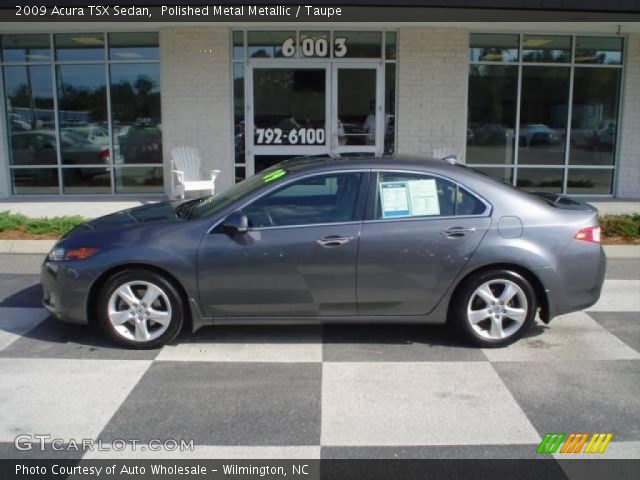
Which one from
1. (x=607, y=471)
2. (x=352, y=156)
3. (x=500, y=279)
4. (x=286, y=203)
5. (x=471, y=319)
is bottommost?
(x=607, y=471)

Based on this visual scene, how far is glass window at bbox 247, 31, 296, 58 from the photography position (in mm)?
12422

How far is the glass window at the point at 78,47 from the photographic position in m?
12.9

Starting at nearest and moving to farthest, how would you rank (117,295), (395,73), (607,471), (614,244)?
(607,471) → (117,295) → (614,244) → (395,73)

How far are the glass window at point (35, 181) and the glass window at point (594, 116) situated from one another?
10965 millimetres

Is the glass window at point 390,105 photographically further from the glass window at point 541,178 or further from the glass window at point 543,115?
the glass window at point 541,178

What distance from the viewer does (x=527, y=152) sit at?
44.2ft

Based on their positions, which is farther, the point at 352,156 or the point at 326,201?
the point at 352,156

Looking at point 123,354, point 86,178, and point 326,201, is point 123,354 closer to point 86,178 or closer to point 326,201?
point 326,201

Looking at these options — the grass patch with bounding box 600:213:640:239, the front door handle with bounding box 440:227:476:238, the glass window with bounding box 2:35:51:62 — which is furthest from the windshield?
the glass window with bounding box 2:35:51:62

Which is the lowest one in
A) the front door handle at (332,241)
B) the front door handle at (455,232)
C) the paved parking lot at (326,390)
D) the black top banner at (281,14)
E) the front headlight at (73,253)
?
the paved parking lot at (326,390)

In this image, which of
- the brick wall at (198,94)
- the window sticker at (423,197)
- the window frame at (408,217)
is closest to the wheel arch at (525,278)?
the window frame at (408,217)

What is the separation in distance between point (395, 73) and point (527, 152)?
10.9 ft

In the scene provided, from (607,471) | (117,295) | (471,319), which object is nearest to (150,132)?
(117,295)

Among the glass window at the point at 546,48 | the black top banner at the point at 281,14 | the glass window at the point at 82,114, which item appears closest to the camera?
the black top banner at the point at 281,14
